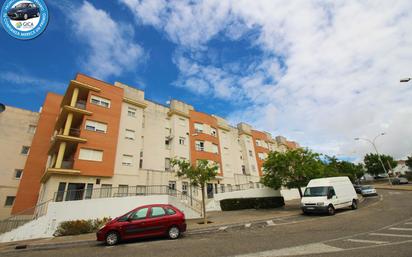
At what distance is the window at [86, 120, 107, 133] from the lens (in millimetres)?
22155

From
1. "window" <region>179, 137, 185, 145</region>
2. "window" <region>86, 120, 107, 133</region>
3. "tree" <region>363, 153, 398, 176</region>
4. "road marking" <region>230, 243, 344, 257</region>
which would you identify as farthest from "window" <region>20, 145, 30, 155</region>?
"tree" <region>363, 153, 398, 176</region>

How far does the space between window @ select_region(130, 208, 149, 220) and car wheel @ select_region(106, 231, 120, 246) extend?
0.96 m

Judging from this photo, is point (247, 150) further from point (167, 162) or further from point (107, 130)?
point (107, 130)

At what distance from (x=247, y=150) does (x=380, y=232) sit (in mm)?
32616

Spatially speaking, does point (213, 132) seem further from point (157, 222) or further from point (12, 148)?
point (12, 148)

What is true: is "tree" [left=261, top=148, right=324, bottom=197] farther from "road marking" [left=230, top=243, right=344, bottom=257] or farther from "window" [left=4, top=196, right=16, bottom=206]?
"window" [left=4, top=196, right=16, bottom=206]

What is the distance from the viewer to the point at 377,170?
67.9 metres

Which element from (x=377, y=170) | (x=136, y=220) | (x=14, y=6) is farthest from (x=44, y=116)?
(x=377, y=170)

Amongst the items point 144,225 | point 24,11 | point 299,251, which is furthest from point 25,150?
point 299,251

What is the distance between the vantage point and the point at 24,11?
10023mm

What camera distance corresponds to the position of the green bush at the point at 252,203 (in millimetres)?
23641

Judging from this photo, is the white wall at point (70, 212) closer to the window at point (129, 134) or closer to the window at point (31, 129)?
the window at point (129, 134)

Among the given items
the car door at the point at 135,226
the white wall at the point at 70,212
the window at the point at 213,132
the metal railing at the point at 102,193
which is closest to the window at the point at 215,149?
the window at the point at 213,132

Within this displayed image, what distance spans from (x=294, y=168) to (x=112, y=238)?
18.8 meters
